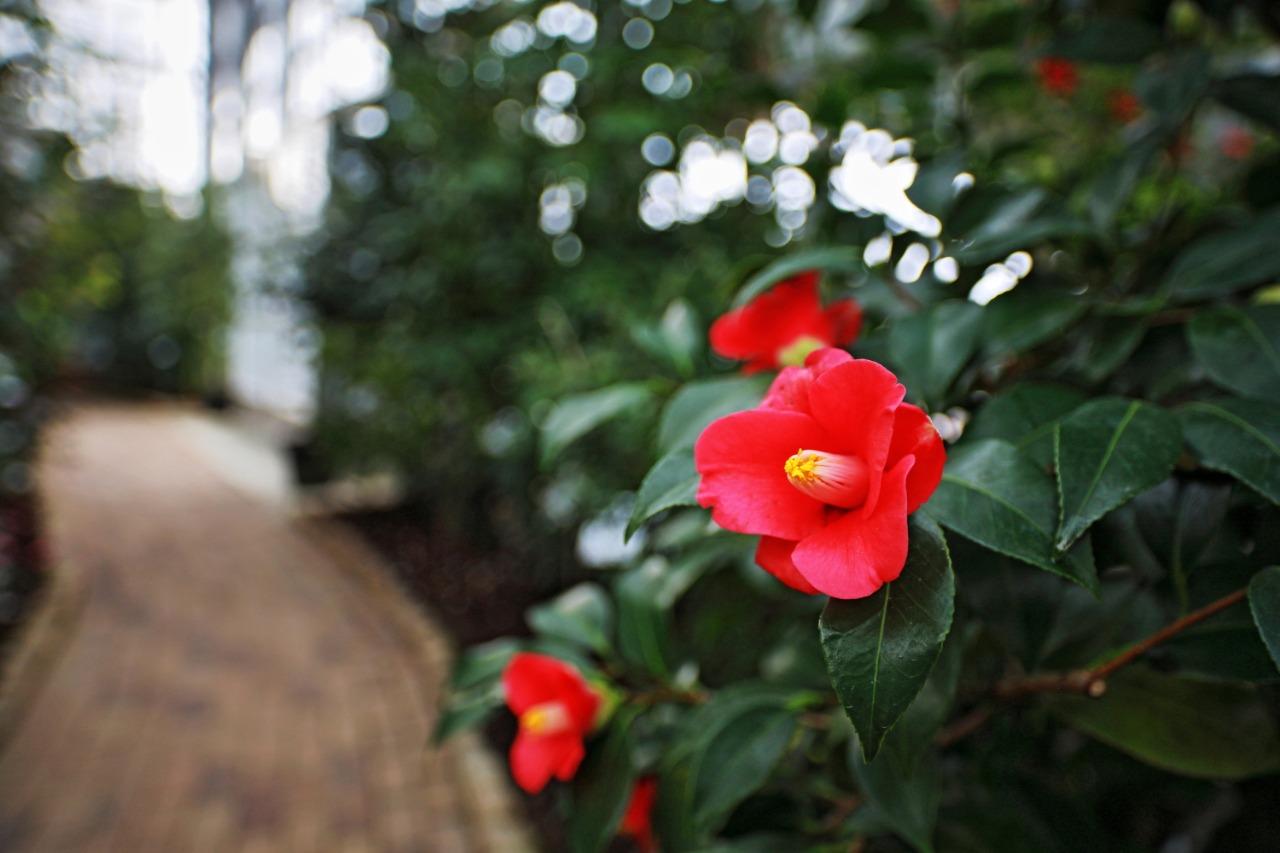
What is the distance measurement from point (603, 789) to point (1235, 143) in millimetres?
1993

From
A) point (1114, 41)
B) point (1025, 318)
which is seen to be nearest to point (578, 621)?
point (1025, 318)

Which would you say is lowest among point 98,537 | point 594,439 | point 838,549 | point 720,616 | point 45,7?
point 98,537

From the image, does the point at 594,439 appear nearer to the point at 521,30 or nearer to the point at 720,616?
the point at 521,30

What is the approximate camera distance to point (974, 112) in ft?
5.90

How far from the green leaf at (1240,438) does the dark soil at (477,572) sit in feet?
6.21

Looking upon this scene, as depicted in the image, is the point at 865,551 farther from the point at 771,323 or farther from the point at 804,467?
the point at 771,323

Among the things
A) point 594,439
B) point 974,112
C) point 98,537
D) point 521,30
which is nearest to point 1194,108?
point 974,112

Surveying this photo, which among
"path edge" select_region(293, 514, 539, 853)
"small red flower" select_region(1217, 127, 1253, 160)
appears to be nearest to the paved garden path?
"path edge" select_region(293, 514, 539, 853)

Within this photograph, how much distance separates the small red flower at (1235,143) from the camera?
5.53ft

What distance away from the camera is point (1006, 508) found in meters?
0.34

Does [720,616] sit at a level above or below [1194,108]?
below

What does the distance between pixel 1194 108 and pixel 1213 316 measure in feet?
0.83

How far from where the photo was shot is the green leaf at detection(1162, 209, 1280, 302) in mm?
473

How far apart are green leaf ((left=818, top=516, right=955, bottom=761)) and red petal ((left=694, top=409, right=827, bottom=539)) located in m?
0.04
